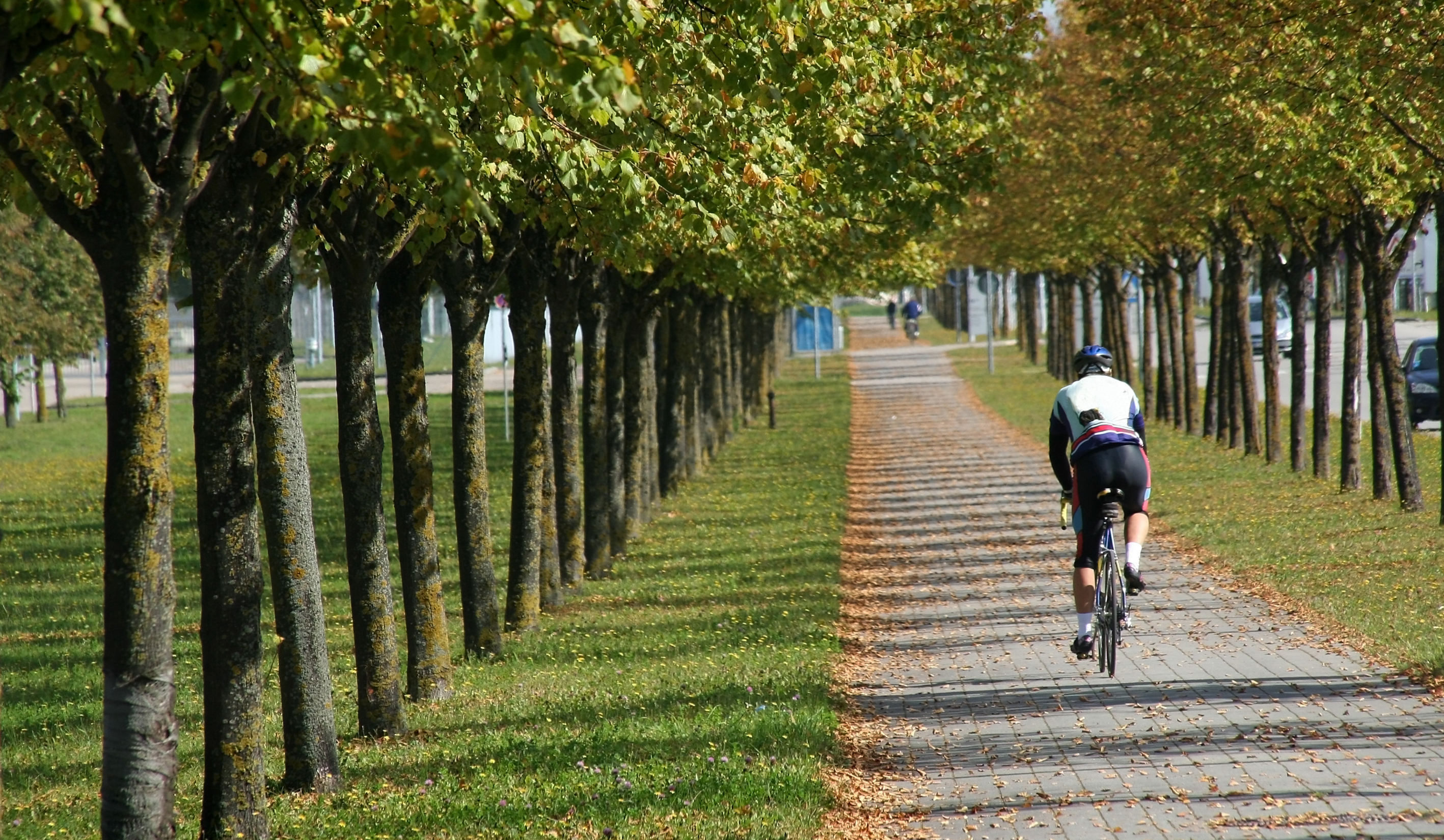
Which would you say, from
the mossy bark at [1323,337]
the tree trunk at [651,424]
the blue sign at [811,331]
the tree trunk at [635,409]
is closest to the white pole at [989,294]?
the tree trunk at [651,424]

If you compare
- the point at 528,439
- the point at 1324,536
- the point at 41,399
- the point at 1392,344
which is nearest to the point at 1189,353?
the point at 1392,344

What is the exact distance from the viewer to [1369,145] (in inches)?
572

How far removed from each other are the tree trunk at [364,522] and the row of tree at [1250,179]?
7087 mm

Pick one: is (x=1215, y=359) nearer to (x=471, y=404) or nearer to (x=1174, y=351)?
(x=1174, y=351)

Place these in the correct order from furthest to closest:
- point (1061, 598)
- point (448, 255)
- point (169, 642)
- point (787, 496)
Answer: point (787, 496), point (1061, 598), point (448, 255), point (169, 642)

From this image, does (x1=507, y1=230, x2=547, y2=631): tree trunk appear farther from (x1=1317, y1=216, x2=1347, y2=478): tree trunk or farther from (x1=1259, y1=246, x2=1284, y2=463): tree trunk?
(x1=1259, y1=246, x2=1284, y2=463): tree trunk

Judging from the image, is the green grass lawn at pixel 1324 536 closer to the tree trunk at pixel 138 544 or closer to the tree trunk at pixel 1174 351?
the tree trunk at pixel 1174 351

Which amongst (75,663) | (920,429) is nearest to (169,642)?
(75,663)

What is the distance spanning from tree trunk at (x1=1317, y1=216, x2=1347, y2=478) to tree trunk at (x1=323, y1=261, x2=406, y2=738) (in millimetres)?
13861

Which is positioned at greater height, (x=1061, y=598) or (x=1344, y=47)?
(x=1344, y=47)

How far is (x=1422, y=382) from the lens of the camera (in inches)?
1124

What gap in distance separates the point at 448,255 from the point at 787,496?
504 inches

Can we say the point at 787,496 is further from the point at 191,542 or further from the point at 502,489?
the point at 191,542

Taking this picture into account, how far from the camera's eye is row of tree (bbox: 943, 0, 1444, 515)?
13078mm
